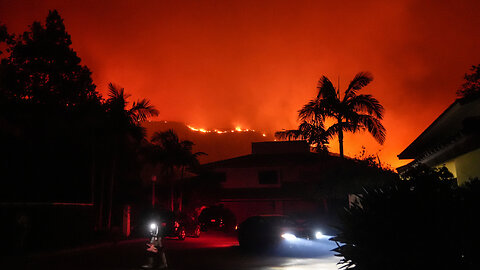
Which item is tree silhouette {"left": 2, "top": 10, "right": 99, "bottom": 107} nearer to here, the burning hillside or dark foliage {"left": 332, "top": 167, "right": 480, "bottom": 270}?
dark foliage {"left": 332, "top": 167, "right": 480, "bottom": 270}

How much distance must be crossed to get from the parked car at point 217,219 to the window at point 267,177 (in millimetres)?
4261

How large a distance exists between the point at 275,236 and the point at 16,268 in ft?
29.3

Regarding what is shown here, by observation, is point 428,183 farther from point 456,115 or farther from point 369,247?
point 456,115

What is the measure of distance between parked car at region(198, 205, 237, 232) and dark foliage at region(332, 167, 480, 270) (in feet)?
102

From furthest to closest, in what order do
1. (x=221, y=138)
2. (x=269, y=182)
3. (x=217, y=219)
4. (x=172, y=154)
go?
(x=221, y=138), (x=269, y=182), (x=217, y=219), (x=172, y=154)

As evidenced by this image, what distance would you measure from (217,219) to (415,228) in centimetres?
3295

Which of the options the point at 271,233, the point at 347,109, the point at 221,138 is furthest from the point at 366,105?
the point at 221,138

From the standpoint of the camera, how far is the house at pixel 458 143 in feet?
30.7

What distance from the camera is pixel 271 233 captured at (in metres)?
17.4

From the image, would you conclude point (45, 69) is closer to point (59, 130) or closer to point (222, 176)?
point (59, 130)

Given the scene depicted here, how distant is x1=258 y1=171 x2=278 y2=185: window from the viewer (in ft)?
137

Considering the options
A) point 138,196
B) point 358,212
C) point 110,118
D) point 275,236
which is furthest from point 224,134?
point 358,212

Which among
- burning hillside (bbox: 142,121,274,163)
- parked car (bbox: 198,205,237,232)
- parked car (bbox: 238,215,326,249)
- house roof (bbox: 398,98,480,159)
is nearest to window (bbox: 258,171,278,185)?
parked car (bbox: 198,205,237,232)

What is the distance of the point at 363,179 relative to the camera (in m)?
24.1
